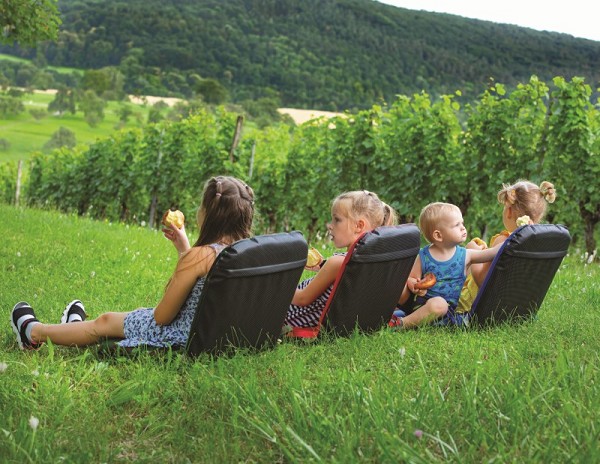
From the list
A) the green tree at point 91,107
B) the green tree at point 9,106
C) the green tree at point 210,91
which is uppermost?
the green tree at point 210,91

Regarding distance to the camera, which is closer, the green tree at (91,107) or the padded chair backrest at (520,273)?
the padded chair backrest at (520,273)

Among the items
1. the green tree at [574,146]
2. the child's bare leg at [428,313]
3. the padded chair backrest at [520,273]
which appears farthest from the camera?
the green tree at [574,146]

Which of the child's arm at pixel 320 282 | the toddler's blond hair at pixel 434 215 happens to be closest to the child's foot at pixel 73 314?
the child's arm at pixel 320 282

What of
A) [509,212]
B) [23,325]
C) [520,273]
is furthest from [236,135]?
[23,325]

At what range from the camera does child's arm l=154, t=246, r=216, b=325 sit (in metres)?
3.95

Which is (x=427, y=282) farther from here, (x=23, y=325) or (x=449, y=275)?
(x=23, y=325)

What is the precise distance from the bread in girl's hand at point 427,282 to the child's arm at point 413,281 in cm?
3

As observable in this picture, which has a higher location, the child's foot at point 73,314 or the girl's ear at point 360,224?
the girl's ear at point 360,224

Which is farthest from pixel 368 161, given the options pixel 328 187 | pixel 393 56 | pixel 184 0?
pixel 184 0

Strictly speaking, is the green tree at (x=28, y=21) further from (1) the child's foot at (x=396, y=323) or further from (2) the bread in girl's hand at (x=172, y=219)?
(1) the child's foot at (x=396, y=323)

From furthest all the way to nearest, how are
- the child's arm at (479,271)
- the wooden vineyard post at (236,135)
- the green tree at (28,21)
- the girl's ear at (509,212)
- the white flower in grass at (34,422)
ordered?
1. the wooden vineyard post at (236,135)
2. the green tree at (28,21)
3. the girl's ear at (509,212)
4. the child's arm at (479,271)
5. the white flower in grass at (34,422)

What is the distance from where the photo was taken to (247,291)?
3.79 m

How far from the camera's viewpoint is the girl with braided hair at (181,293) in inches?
156

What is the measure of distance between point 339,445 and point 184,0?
116 m
